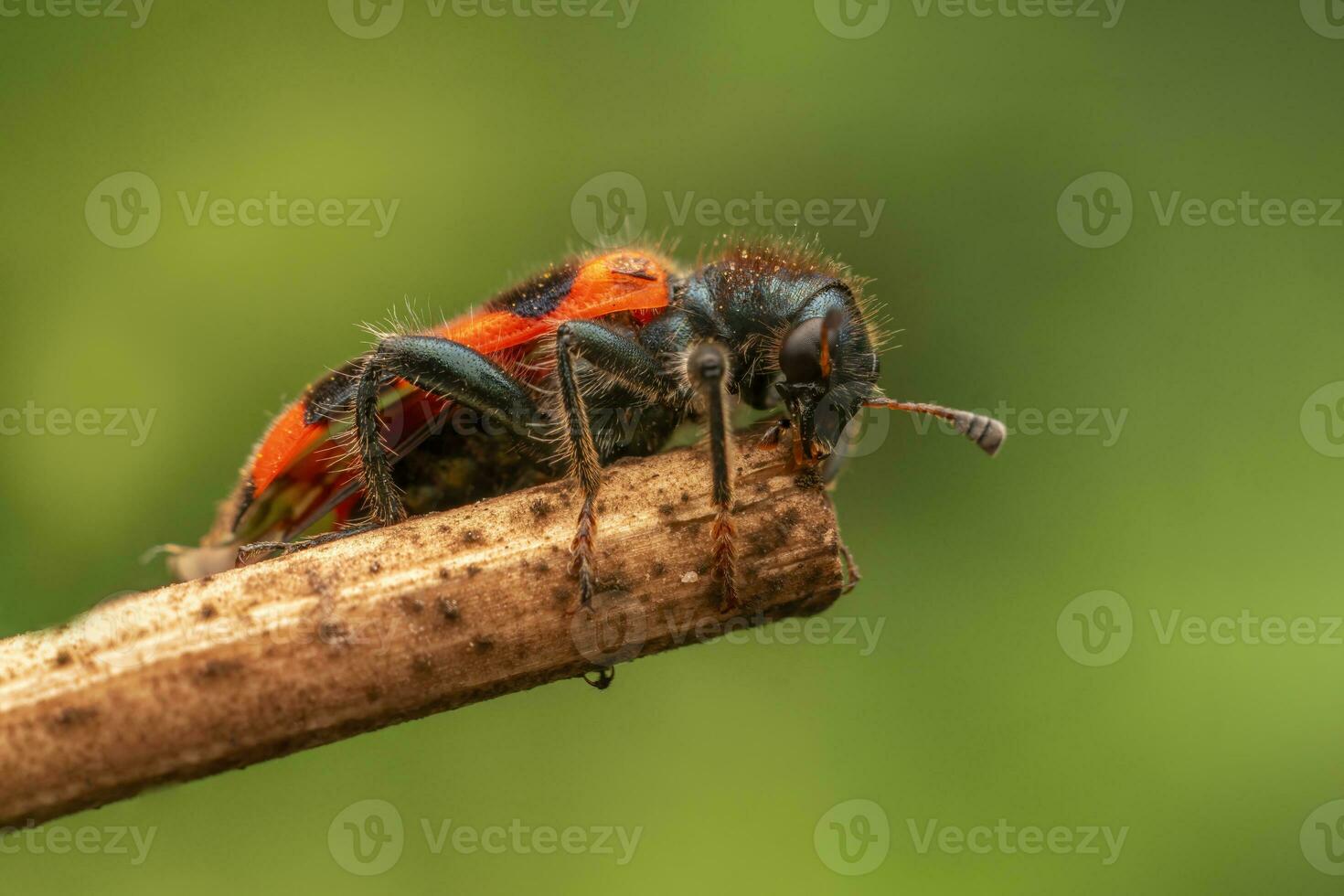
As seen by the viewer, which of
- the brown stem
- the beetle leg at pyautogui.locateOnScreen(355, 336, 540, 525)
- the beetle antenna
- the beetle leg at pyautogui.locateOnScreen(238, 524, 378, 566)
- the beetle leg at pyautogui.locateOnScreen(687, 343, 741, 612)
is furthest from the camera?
the beetle antenna

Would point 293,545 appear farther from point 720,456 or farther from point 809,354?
point 809,354

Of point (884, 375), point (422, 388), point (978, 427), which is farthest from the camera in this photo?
point (884, 375)

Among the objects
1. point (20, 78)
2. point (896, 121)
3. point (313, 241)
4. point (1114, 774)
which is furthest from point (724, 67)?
point (1114, 774)

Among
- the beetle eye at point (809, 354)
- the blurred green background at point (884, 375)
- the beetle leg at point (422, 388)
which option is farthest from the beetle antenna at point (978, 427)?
the beetle leg at point (422, 388)

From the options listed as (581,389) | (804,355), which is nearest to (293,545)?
(581,389)

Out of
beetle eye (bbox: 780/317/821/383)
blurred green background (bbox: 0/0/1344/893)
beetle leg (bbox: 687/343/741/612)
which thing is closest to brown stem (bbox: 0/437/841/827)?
beetle leg (bbox: 687/343/741/612)

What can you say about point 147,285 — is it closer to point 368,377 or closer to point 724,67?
point 368,377

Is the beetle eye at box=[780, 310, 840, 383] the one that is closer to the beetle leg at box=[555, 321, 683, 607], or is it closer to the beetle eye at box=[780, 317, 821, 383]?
the beetle eye at box=[780, 317, 821, 383]
